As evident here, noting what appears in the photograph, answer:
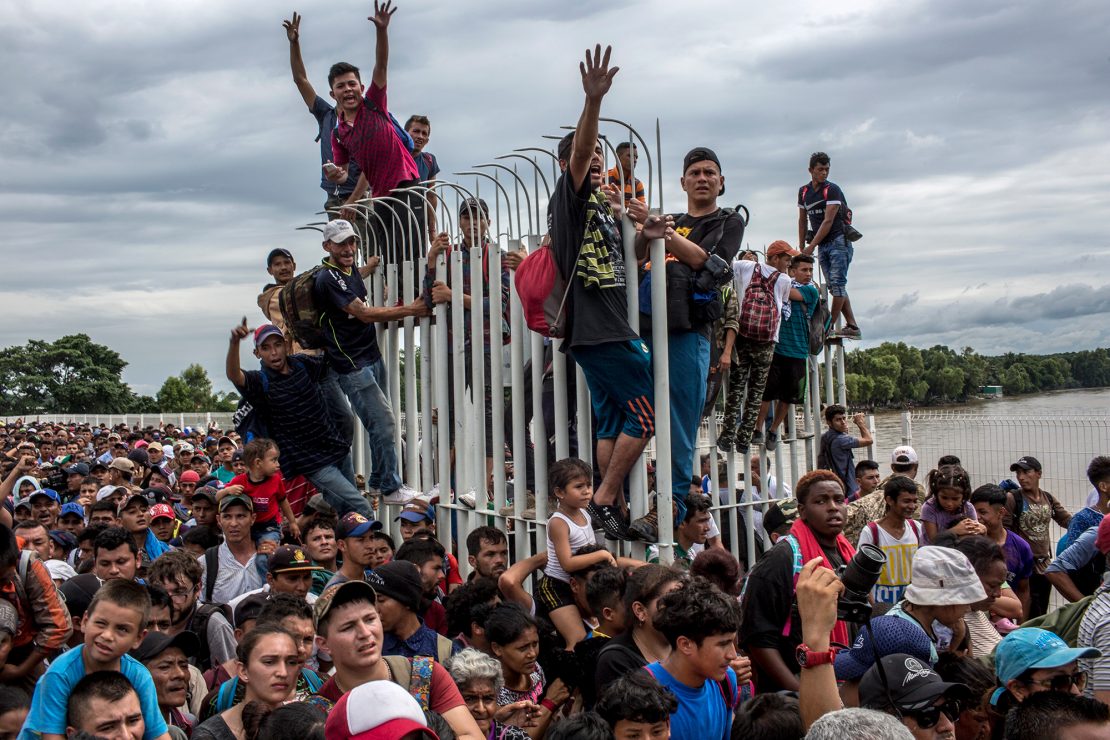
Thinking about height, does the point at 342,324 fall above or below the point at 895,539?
above

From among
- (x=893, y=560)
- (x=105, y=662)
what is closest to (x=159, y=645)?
(x=105, y=662)

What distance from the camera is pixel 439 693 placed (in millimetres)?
4254

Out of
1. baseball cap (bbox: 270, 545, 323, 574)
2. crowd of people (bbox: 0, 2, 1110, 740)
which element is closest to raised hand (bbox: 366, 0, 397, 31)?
crowd of people (bbox: 0, 2, 1110, 740)

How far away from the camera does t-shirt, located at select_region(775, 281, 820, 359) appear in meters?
8.50

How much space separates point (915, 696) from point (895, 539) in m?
2.56

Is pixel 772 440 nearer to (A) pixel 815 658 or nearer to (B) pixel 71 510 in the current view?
(A) pixel 815 658

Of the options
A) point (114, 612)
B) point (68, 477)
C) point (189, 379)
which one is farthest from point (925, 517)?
point (189, 379)

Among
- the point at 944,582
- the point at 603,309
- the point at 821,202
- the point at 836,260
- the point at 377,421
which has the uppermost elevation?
the point at 821,202

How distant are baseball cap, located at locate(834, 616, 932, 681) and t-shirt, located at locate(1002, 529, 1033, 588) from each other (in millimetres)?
3239

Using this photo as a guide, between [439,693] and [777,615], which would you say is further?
[777,615]

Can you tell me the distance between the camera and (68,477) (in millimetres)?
12180

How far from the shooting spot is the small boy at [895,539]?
6215 mm

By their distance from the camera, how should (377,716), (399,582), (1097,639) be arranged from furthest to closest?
(399,582), (1097,639), (377,716)

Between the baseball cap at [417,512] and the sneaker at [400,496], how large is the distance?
2.0 inches
